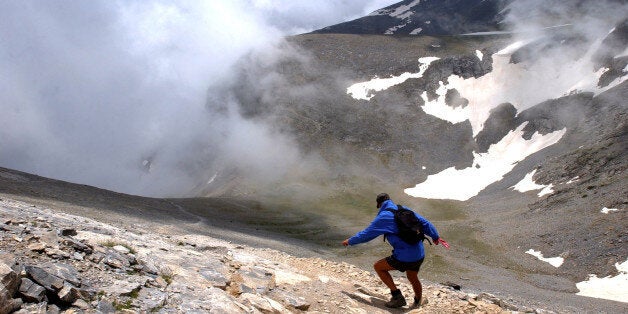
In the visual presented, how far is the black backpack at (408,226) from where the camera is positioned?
12.9 meters

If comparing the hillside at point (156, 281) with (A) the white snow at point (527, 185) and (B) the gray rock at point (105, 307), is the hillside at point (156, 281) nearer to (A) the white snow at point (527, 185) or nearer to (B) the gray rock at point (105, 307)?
(B) the gray rock at point (105, 307)

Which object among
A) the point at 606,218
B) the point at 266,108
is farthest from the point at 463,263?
the point at 266,108

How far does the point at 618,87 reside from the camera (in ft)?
324

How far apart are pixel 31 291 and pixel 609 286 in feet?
149

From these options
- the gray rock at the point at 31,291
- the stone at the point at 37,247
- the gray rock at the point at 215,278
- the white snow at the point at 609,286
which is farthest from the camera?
the white snow at the point at 609,286

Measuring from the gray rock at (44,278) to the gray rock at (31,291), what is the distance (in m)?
0.12

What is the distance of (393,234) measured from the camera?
13297 mm

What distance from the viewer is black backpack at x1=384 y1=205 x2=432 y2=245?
42.4ft

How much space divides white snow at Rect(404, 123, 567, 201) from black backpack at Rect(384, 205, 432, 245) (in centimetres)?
8426

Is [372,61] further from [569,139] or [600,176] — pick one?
[600,176]

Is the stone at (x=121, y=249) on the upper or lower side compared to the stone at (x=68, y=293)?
upper

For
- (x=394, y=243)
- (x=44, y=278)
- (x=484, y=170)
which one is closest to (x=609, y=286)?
(x=394, y=243)

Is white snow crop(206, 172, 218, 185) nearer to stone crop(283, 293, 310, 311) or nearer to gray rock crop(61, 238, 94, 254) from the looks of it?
stone crop(283, 293, 310, 311)

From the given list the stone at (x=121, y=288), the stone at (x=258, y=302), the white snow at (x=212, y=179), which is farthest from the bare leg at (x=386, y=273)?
the white snow at (x=212, y=179)
